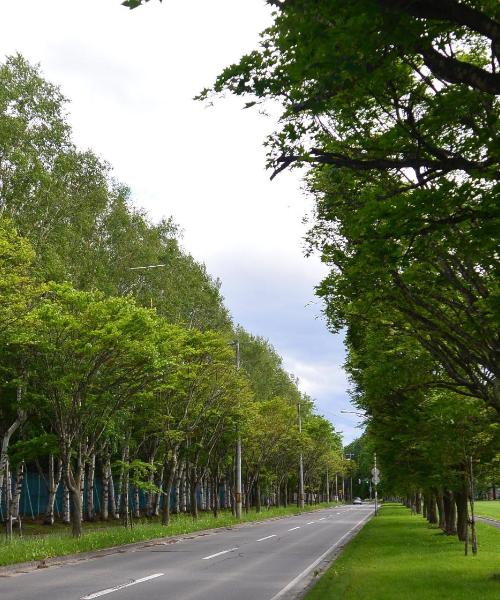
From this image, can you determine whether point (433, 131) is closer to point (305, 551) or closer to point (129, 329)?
point (129, 329)

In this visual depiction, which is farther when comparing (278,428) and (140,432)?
(278,428)

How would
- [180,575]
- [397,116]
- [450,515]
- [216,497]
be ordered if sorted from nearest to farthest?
[397,116] → [180,575] → [450,515] → [216,497]

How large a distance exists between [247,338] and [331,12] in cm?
6422

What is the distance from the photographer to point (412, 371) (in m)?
15.5

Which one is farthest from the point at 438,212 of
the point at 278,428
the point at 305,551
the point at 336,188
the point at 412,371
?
the point at 278,428

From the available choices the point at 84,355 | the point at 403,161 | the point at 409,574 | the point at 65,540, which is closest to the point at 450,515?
the point at 409,574

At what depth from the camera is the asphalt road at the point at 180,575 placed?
39.9 ft

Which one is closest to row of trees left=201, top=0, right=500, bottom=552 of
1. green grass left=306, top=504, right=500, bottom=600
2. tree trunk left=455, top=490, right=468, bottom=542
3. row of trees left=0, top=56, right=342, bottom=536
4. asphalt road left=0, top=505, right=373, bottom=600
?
green grass left=306, top=504, right=500, bottom=600

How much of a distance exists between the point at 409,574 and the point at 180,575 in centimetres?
515

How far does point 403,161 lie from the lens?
258 inches

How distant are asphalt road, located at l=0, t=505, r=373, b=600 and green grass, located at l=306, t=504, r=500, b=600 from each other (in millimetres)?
964

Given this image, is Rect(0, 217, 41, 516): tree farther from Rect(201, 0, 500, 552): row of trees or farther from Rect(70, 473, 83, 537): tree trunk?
Rect(201, 0, 500, 552): row of trees

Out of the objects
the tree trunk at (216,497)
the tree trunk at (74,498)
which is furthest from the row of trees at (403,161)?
the tree trunk at (216,497)

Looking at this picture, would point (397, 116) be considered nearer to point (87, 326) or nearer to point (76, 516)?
point (87, 326)
